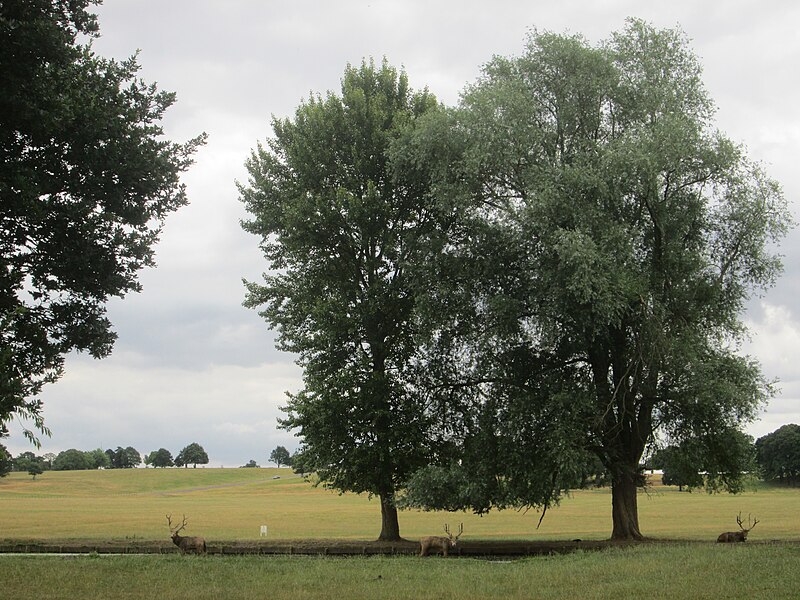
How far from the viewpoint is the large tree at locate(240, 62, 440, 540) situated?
3116 centimetres

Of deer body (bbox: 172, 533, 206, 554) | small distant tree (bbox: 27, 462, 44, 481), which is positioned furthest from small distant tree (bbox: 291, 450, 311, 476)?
small distant tree (bbox: 27, 462, 44, 481)

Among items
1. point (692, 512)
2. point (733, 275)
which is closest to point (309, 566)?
point (733, 275)

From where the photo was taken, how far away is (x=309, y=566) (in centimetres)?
2331

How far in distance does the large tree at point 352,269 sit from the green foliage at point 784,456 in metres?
126

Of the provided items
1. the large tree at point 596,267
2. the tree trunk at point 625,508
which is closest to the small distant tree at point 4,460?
the large tree at point 596,267

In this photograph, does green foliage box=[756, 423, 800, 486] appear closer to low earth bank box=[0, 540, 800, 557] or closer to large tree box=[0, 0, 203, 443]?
low earth bank box=[0, 540, 800, 557]

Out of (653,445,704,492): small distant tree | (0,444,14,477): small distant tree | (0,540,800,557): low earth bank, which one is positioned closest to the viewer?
(0,444,14,477): small distant tree

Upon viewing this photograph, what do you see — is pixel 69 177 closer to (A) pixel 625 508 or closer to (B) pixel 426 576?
(B) pixel 426 576

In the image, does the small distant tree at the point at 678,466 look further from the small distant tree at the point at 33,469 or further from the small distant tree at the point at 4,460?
the small distant tree at the point at 33,469

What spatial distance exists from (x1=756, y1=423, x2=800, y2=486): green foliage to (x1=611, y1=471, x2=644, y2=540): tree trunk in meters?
122

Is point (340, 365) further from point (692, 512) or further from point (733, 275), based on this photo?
point (692, 512)

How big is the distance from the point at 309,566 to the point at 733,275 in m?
19.0

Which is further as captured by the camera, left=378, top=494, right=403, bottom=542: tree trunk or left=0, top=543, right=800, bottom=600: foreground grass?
left=378, top=494, right=403, bottom=542: tree trunk

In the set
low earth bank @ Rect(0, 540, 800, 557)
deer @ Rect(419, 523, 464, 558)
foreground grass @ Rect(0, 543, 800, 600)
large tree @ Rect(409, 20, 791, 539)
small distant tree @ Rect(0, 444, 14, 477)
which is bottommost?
low earth bank @ Rect(0, 540, 800, 557)
